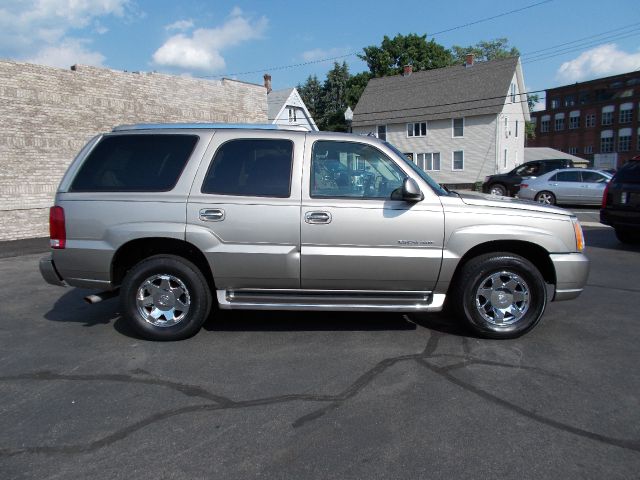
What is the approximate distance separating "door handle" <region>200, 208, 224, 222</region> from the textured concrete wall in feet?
34.2

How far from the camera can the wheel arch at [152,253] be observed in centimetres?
478

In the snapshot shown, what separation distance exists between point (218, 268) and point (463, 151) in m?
37.2

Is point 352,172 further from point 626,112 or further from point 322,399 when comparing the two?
point 626,112

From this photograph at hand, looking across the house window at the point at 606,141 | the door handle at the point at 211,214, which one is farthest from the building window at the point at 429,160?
the house window at the point at 606,141

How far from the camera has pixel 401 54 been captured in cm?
5466

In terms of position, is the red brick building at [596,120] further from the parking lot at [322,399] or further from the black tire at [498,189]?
the parking lot at [322,399]

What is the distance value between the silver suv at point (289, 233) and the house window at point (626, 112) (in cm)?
7604

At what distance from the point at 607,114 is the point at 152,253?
7980cm

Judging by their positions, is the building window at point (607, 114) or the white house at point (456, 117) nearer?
the white house at point (456, 117)

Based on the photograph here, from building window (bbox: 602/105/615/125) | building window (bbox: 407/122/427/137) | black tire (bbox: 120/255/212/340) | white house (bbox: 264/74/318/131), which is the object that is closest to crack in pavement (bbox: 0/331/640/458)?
black tire (bbox: 120/255/212/340)

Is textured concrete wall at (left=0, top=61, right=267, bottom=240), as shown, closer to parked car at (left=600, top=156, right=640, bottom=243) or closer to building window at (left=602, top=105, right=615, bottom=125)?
parked car at (left=600, top=156, right=640, bottom=243)

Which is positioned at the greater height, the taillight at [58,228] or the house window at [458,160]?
the house window at [458,160]

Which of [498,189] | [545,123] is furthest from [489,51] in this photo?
[498,189]

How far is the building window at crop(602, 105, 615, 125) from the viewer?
2761 inches
